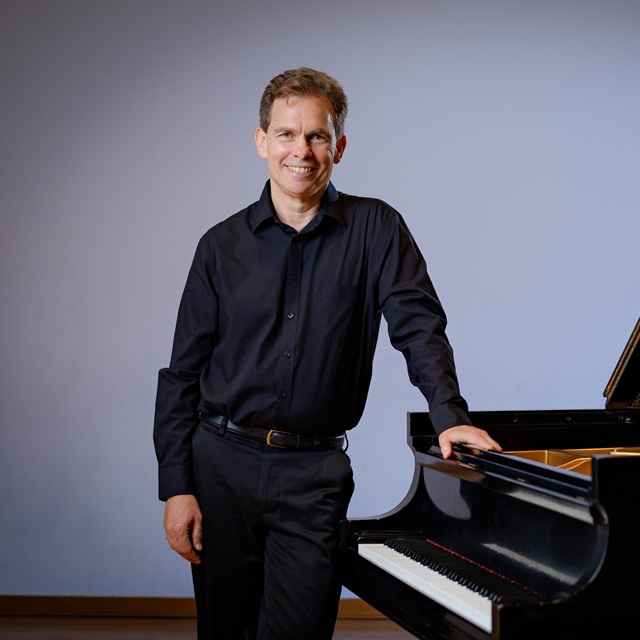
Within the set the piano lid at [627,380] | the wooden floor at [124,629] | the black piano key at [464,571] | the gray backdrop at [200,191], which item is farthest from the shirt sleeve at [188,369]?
the wooden floor at [124,629]

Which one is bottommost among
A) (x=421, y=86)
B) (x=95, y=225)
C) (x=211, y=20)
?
(x=95, y=225)

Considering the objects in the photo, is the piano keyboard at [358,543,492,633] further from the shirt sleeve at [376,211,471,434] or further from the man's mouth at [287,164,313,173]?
the man's mouth at [287,164,313,173]

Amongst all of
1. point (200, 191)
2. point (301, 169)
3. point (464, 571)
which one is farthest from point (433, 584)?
point (200, 191)

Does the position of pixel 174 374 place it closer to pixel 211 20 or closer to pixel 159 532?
pixel 159 532

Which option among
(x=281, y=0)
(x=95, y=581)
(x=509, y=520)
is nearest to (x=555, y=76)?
(x=281, y=0)

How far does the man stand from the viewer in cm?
191

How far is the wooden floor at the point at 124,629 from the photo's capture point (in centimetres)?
326

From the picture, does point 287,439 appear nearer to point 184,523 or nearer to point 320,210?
point 184,523

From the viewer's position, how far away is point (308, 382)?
76.3 inches

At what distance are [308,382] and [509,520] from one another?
662mm

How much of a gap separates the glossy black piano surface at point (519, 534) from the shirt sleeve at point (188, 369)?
1.80ft

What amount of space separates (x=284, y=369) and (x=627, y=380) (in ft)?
3.38

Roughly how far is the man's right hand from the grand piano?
442 millimetres

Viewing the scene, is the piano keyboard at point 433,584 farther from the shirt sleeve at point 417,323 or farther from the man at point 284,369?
the shirt sleeve at point 417,323
